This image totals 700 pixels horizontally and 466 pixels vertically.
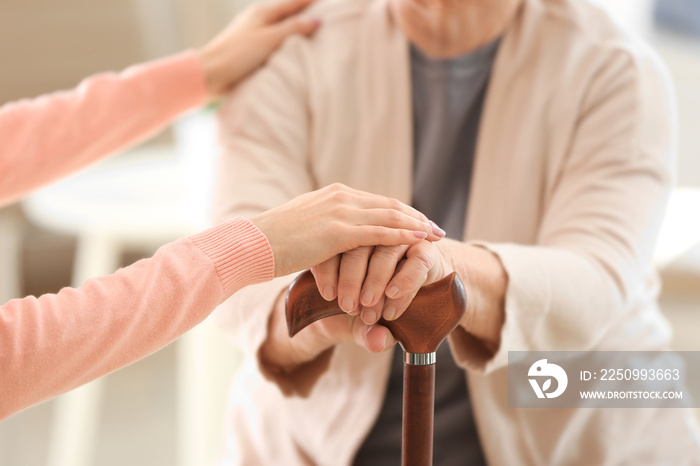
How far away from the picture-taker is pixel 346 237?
0.69m

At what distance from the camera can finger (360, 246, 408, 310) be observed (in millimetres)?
687

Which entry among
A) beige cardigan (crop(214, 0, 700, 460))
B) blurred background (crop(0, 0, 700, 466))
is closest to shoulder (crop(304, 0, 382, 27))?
beige cardigan (crop(214, 0, 700, 460))

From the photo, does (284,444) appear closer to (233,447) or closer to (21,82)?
(233,447)

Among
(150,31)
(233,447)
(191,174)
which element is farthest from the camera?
(150,31)

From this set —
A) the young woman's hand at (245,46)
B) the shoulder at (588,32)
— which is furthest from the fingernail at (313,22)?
the shoulder at (588,32)

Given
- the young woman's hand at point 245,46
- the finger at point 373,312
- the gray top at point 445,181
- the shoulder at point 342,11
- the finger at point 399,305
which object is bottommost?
the gray top at point 445,181

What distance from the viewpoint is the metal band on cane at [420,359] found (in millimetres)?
667

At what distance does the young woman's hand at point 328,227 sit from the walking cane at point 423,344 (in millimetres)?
42

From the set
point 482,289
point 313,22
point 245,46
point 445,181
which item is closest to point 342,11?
point 313,22

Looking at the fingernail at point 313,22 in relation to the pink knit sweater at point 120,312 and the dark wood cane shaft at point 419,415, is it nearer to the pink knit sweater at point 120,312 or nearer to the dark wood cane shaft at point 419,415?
the pink knit sweater at point 120,312

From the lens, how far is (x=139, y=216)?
154cm

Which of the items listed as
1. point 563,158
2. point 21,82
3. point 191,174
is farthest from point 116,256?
point 21,82

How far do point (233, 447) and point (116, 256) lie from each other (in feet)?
2.90

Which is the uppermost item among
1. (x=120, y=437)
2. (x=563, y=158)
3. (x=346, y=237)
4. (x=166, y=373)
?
(x=346, y=237)
